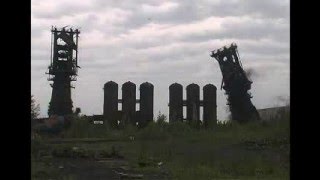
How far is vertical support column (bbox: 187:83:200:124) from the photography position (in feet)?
94.9

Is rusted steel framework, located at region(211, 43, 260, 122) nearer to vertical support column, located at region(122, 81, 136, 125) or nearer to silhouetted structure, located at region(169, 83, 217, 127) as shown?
silhouetted structure, located at region(169, 83, 217, 127)

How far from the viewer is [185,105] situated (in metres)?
29.1

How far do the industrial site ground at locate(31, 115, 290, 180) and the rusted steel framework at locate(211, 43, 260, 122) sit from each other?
4897 mm

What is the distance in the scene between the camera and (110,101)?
2831 centimetres

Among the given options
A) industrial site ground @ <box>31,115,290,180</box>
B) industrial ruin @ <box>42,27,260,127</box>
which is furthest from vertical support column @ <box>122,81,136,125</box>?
industrial site ground @ <box>31,115,290,180</box>

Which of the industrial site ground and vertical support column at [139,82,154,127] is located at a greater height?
vertical support column at [139,82,154,127]

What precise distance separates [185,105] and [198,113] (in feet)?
3.18

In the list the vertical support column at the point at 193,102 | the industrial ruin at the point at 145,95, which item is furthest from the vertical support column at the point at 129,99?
the vertical support column at the point at 193,102

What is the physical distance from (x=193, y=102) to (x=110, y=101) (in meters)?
5.31

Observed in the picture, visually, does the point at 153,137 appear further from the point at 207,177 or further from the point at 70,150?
the point at 207,177

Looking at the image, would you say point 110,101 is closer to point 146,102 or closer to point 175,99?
point 146,102

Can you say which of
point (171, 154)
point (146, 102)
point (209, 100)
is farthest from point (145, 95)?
point (171, 154)
